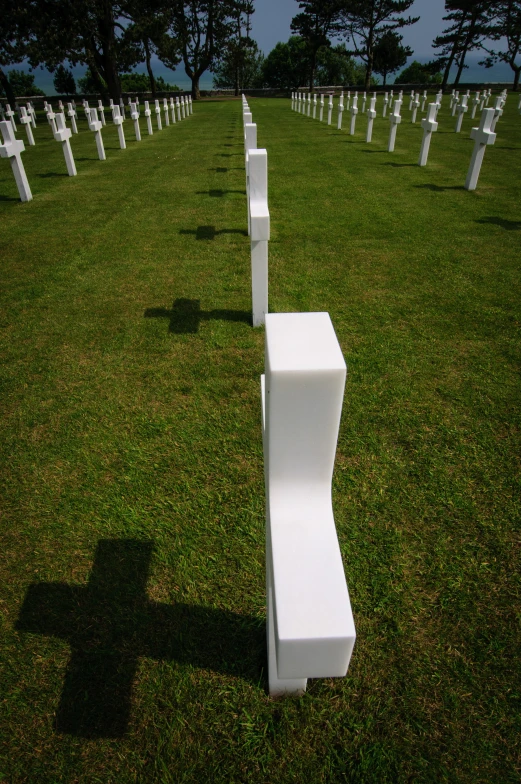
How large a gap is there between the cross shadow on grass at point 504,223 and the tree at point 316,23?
2070 inches

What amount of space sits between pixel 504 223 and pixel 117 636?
24.0 feet

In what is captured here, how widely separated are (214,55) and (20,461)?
51553 mm

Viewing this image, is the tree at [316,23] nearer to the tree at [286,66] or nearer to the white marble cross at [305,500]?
the tree at [286,66]

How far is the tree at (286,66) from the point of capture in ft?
211

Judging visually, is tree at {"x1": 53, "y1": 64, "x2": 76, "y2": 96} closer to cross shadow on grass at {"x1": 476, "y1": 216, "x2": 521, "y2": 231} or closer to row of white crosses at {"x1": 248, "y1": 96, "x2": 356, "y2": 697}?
cross shadow on grass at {"x1": 476, "y1": 216, "x2": 521, "y2": 231}

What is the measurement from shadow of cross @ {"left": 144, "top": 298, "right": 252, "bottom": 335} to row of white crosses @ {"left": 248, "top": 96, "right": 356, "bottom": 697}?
331 centimetres

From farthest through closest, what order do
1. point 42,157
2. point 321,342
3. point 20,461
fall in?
1. point 42,157
2. point 20,461
3. point 321,342

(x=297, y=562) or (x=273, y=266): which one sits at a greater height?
(x=297, y=562)

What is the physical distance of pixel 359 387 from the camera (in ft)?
10.7

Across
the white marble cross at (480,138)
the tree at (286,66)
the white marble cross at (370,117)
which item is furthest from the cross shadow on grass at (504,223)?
the tree at (286,66)

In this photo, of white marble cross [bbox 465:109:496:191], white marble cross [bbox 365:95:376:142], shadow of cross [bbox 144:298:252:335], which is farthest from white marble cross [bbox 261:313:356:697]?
white marble cross [bbox 365:95:376:142]

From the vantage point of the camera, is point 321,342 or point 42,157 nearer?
point 321,342

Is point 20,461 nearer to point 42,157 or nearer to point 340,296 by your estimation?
point 340,296

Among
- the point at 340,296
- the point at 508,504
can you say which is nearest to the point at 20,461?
the point at 508,504
